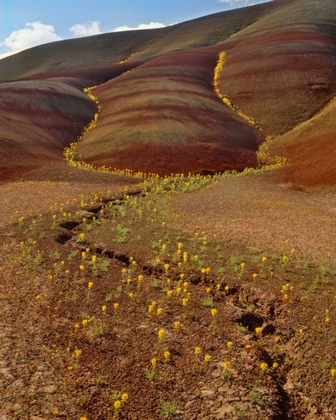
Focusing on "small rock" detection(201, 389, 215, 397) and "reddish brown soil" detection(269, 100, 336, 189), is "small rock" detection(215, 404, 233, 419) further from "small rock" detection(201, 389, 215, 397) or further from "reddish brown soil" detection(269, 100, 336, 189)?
"reddish brown soil" detection(269, 100, 336, 189)

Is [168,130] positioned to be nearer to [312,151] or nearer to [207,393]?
[312,151]

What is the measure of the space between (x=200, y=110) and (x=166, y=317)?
4299 cm

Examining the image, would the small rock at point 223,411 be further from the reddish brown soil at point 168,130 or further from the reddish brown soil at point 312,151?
the reddish brown soil at point 168,130

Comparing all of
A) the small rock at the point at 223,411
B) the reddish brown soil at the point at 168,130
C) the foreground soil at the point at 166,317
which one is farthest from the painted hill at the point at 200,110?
the small rock at the point at 223,411

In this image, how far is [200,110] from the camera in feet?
166

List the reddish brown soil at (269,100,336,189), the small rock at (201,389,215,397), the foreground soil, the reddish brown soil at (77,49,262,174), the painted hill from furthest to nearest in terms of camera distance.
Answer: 1. the reddish brown soil at (77,49,262,174)
2. the painted hill
3. the reddish brown soil at (269,100,336,189)
4. the small rock at (201,389,215,397)
5. the foreground soil

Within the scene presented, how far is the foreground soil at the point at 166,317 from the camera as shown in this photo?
8180 mm

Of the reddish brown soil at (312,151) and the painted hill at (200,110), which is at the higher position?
the painted hill at (200,110)

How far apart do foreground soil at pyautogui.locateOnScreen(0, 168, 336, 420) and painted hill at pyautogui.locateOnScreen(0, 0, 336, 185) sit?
16.2 m

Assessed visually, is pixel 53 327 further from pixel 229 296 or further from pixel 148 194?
pixel 148 194

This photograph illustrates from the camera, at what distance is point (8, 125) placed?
41.4 metres

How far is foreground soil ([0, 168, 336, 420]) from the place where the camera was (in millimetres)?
8180

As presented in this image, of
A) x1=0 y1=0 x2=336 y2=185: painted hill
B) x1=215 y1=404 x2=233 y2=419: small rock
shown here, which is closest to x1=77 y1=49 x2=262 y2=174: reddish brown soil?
x1=0 y1=0 x2=336 y2=185: painted hill

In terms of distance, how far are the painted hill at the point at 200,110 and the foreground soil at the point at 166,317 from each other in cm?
1623
